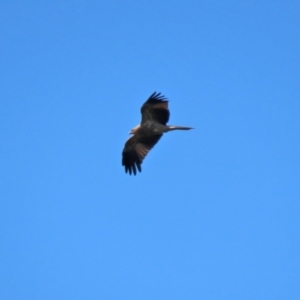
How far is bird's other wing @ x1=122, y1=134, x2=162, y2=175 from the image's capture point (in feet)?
87.1

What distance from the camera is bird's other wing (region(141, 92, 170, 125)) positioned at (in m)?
25.5

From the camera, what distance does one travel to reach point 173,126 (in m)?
25.7

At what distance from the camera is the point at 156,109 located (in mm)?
25609

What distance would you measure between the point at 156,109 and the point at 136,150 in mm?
1715

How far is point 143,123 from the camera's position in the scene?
2598 centimetres

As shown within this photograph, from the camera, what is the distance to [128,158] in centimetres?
2697

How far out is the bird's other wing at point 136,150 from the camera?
26.6 m

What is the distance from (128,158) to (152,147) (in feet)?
2.53

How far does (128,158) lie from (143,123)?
142 cm

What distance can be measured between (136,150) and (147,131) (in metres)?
0.88

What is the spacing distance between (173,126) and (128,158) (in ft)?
6.45

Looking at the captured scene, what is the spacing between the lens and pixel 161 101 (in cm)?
2556

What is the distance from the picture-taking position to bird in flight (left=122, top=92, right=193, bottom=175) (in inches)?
1007

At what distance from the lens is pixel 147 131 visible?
85.9ft
